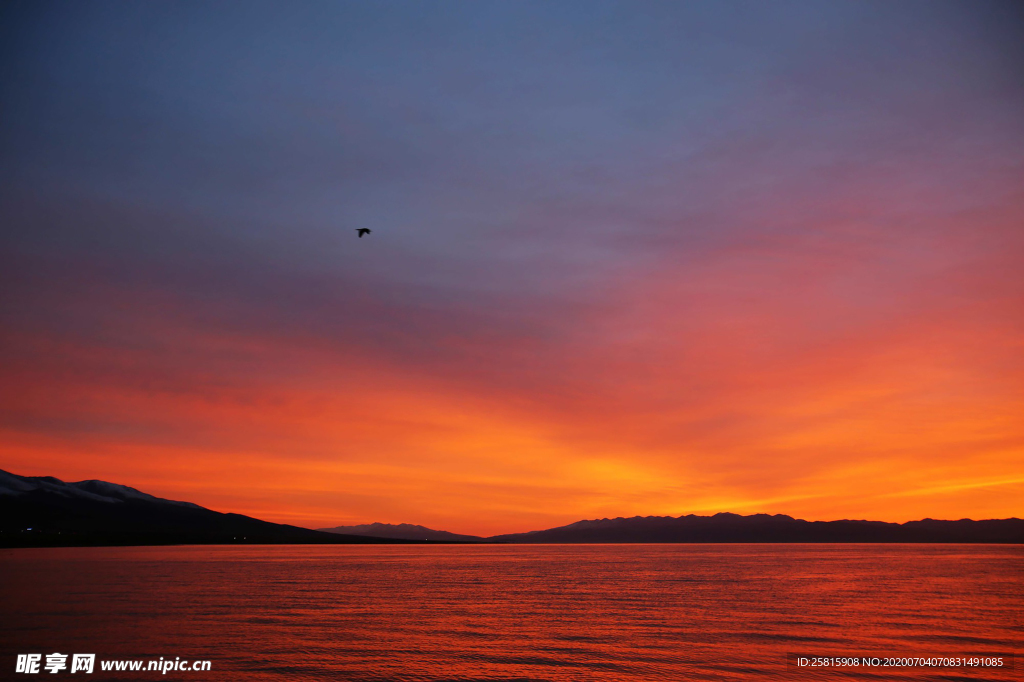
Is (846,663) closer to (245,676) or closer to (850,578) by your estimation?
(245,676)

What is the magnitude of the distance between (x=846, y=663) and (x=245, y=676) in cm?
3714

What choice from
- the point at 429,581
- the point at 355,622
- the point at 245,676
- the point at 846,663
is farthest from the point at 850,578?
the point at 245,676

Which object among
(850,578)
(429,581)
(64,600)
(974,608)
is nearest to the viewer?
(64,600)

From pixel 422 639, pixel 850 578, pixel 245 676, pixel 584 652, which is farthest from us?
pixel 850 578

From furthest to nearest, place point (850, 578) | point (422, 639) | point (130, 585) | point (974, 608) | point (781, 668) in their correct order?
point (850, 578) → point (130, 585) → point (974, 608) → point (422, 639) → point (781, 668)

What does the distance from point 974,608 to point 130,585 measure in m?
102

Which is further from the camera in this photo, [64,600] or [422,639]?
[64,600]

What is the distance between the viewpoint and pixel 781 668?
4062 centimetres

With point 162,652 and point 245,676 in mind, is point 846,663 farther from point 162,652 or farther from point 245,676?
point 162,652

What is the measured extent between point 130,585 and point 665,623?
71047 millimetres

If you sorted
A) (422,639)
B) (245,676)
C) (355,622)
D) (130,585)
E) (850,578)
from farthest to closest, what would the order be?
(850,578)
(130,585)
(355,622)
(422,639)
(245,676)

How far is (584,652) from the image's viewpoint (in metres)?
44.8

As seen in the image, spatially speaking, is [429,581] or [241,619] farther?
[429,581]

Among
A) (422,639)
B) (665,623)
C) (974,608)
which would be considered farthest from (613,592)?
(422,639)
